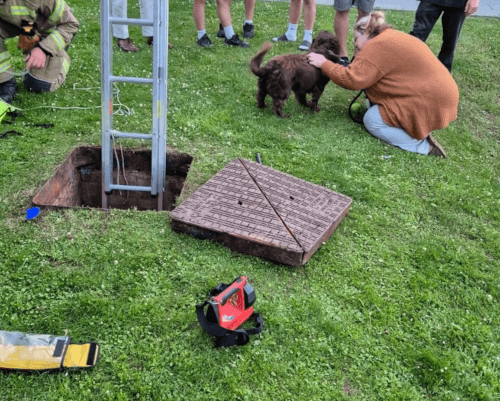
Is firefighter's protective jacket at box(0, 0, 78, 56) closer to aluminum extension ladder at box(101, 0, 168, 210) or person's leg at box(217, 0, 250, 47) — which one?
aluminum extension ladder at box(101, 0, 168, 210)

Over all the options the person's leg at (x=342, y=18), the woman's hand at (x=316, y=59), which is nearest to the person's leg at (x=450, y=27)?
the person's leg at (x=342, y=18)

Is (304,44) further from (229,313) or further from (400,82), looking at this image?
(229,313)

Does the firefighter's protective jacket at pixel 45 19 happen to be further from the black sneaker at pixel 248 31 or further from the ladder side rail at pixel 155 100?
the black sneaker at pixel 248 31

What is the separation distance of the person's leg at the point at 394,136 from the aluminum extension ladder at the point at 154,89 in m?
2.59

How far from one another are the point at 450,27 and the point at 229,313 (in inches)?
216

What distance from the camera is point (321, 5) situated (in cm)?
1045

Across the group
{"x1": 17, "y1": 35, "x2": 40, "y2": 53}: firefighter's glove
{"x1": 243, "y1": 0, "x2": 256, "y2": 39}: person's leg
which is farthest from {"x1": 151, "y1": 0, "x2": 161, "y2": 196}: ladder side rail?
{"x1": 243, "y1": 0, "x2": 256, "y2": 39}: person's leg

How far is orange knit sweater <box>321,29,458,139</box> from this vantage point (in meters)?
5.25

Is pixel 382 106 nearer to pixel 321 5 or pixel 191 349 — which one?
pixel 191 349

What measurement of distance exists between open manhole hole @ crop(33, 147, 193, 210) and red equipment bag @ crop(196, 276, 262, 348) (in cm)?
183

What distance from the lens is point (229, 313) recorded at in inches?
115

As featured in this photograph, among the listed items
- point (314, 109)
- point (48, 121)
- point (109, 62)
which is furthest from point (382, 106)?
point (48, 121)

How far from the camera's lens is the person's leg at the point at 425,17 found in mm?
6453

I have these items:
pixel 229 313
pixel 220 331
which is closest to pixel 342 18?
pixel 229 313
